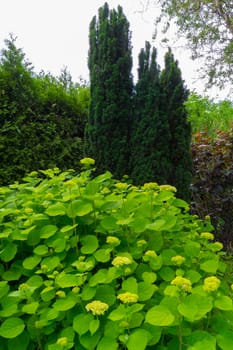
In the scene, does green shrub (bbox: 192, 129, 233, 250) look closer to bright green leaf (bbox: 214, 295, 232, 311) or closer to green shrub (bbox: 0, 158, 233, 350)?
green shrub (bbox: 0, 158, 233, 350)

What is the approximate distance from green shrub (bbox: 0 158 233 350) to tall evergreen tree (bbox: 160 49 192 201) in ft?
6.56

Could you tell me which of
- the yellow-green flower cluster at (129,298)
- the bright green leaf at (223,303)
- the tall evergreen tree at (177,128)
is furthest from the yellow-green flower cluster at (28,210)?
the tall evergreen tree at (177,128)

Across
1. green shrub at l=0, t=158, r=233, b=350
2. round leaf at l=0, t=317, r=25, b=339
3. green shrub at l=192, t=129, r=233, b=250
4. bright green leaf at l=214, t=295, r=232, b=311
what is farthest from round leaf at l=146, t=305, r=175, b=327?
green shrub at l=192, t=129, r=233, b=250

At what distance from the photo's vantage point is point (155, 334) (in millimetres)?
1054

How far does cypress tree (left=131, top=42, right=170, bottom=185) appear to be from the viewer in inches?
135

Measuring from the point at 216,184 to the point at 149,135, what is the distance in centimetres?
131

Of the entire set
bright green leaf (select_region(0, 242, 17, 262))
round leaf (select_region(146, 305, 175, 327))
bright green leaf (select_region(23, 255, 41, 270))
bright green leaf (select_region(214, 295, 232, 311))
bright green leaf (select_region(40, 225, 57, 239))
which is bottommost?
bright green leaf (select_region(214, 295, 232, 311))

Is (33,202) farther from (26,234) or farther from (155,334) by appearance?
(155,334)

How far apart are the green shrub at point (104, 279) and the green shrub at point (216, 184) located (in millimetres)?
2861

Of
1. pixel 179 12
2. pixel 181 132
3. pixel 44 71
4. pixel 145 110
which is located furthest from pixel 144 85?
pixel 179 12

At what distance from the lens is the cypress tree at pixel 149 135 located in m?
3.42

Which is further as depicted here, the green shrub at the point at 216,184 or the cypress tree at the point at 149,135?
the green shrub at the point at 216,184

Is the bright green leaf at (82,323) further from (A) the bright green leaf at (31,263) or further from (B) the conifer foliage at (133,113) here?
(B) the conifer foliage at (133,113)

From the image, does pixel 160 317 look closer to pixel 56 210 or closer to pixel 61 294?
pixel 61 294
